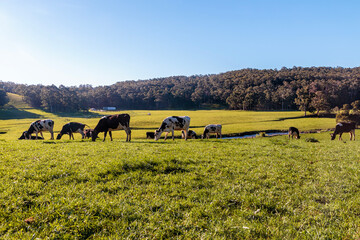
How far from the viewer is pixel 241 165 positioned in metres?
8.62

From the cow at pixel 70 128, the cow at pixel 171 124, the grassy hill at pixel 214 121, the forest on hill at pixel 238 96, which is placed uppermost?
the forest on hill at pixel 238 96

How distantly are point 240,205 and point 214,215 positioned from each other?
1046 mm

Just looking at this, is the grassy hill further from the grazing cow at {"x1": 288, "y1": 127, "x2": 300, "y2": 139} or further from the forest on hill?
the forest on hill

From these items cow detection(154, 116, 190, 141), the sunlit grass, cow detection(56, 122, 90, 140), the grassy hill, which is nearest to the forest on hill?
the grassy hill

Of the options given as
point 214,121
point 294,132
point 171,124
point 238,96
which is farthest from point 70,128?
point 238,96

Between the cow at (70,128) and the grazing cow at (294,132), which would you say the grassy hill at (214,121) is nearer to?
the cow at (70,128)

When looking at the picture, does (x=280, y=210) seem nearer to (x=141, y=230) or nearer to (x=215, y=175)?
(x=215, y=175)

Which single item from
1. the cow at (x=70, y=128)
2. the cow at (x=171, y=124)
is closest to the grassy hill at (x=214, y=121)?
the cow at (x=70, y=128)

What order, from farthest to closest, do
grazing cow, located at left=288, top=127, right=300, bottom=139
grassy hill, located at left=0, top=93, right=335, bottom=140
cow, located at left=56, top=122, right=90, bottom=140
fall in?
grassy hill, located at left=0, top=93, right=335, bottom=140, grazing cow, located at left=288, top=127, right=300, bottom=139, cow, located at left=56, top=122, right=90, bottom=140

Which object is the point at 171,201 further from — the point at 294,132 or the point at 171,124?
the point at 294,132

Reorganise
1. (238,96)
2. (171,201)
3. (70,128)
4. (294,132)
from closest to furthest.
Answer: (171,201) → (70,128) → (294,132) → (238,96)

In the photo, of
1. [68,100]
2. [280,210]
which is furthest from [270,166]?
[68,100]

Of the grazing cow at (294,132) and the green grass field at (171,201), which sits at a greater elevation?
the green grass field at (171,201)

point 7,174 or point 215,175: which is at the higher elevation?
point 7,174
